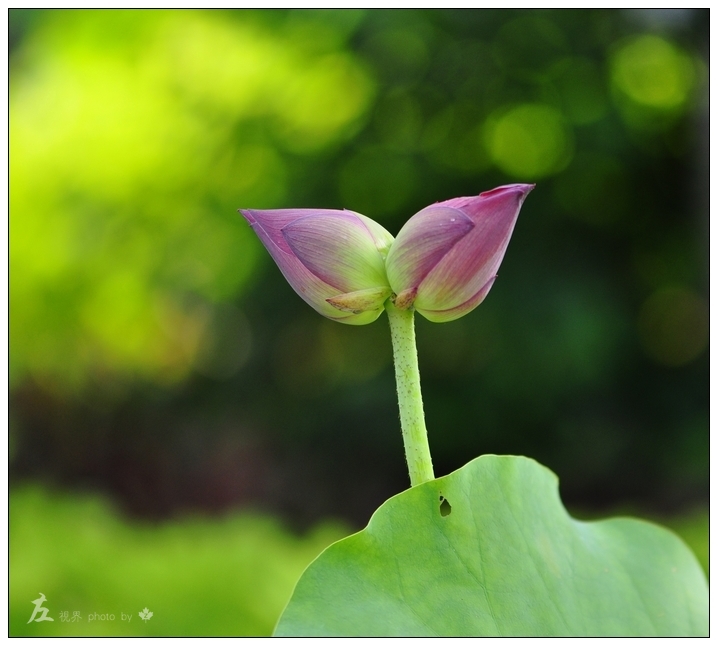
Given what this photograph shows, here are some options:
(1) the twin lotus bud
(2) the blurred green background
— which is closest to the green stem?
(1) the twin lotus bud

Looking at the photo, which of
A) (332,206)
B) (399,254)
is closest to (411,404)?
(399,254)

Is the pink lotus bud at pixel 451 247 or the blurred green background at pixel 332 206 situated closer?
the pink lotus bud at pixel 451 247

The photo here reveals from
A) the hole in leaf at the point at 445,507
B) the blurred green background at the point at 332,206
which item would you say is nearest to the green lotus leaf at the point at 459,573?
the hole in leaf at the point at 445,507

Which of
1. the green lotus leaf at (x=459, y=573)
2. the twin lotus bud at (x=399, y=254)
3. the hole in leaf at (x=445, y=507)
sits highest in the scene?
the twin lotus bud at (x=399, y=254)

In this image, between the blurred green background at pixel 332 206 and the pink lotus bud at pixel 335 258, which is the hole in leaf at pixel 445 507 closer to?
the pink lotus bud at pixel 335 258

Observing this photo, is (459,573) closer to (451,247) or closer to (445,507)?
(445,507)

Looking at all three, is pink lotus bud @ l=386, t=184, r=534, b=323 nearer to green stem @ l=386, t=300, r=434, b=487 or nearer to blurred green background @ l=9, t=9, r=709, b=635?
green stem @ l=386, t=300, r=434, b=487
